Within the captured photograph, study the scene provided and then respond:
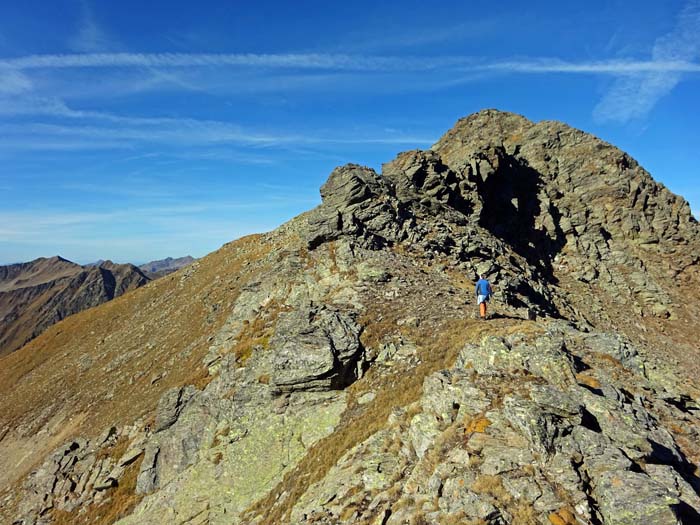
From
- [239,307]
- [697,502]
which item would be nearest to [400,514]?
[697,502]

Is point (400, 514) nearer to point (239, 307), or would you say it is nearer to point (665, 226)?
point (239, 307)

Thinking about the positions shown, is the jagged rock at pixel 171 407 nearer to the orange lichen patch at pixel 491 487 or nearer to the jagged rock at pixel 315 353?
the jagged rock at pixel 315 353

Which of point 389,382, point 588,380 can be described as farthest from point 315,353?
point 588,380

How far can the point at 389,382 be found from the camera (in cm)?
2177

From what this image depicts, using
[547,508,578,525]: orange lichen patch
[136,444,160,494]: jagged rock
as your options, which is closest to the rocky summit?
[547,508,578,525]: orange lichen patch

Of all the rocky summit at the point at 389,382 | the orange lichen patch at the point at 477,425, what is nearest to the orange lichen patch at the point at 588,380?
the rocky summit at the point at 389,382

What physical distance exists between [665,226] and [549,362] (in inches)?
2800

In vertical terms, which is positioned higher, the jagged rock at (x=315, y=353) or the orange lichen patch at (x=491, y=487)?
the jagged rock at (x=315, y=353)

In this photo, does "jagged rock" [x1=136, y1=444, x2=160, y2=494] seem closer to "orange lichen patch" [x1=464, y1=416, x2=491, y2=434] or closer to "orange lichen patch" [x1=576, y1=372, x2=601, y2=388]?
"orange lichen patch" [x1=464, y1=416, x2=491, y2=434]

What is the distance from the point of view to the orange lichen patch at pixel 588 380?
16.5 m

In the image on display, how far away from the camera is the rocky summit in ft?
41.8

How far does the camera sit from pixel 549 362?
53.6 feet

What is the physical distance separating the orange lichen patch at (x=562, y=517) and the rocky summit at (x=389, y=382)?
0.16 feet

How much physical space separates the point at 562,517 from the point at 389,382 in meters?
11.9
